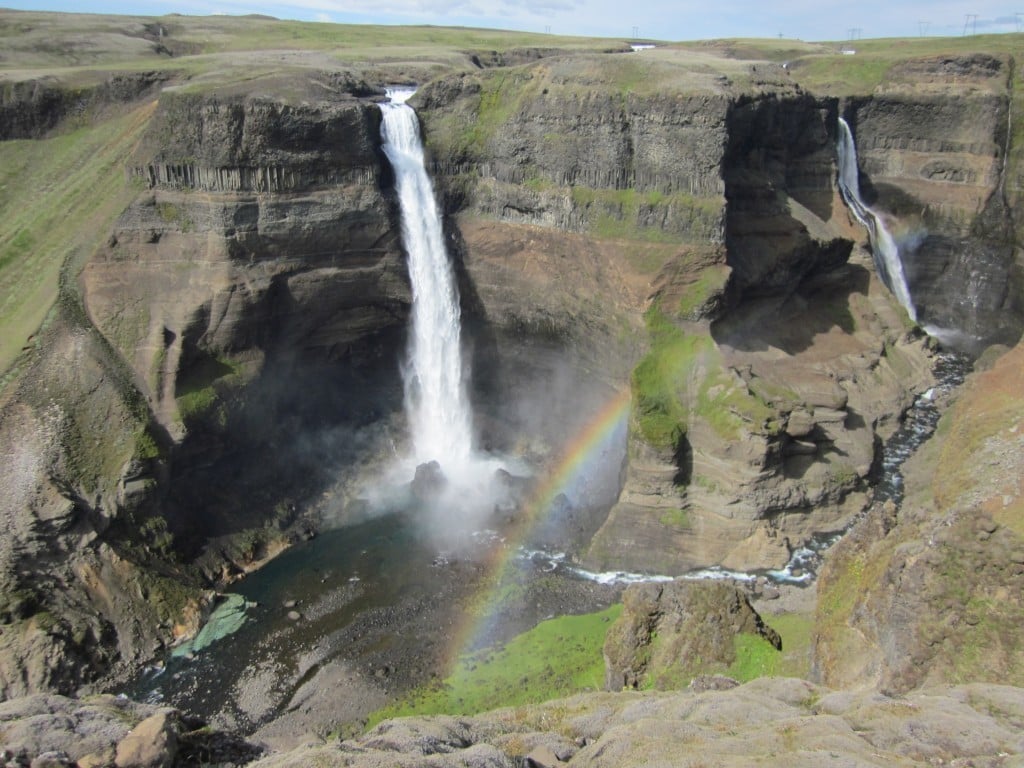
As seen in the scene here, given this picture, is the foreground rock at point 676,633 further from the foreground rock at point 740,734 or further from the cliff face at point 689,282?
the cliff face at point 689,282

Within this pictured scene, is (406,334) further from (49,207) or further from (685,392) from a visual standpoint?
(49,207)

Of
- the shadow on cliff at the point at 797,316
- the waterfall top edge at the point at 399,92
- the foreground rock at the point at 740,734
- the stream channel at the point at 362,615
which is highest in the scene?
the waterfall top edge at the point at 399,92

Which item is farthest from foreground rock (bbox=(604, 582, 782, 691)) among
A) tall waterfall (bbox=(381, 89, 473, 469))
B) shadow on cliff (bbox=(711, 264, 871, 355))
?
tall waterfall (bbox=(381, 89, 473, 469))

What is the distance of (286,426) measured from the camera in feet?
132

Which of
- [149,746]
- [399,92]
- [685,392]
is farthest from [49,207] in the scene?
[149,746]

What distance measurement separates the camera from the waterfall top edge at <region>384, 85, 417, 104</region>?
1789 inches

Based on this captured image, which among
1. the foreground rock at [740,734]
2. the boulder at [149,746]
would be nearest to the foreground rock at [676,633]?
the foreground rock at [740,734]

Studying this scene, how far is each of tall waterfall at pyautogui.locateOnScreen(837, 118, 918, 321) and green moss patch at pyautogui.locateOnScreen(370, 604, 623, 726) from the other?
36082mm

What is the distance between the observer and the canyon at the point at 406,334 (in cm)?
3156

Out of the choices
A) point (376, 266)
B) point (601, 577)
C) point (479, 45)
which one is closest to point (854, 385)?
point (601, 577)

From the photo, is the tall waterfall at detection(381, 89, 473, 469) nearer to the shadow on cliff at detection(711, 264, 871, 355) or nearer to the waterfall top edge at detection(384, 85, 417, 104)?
the waterfall top edge at detection(384, 85, 417, 104)

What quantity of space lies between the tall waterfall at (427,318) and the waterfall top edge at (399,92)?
625 mm

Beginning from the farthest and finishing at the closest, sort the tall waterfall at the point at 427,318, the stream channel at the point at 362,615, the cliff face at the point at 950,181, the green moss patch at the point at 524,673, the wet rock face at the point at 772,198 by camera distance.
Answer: the cliff face at the point at 950,181 < the tall waterfall at the point at 427,318 < the wet rock face at the point at 772,198 < the stream channel at the point at 362,615 < the green moss patch at the point at 524,673

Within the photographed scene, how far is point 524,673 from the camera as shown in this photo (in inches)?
1103
